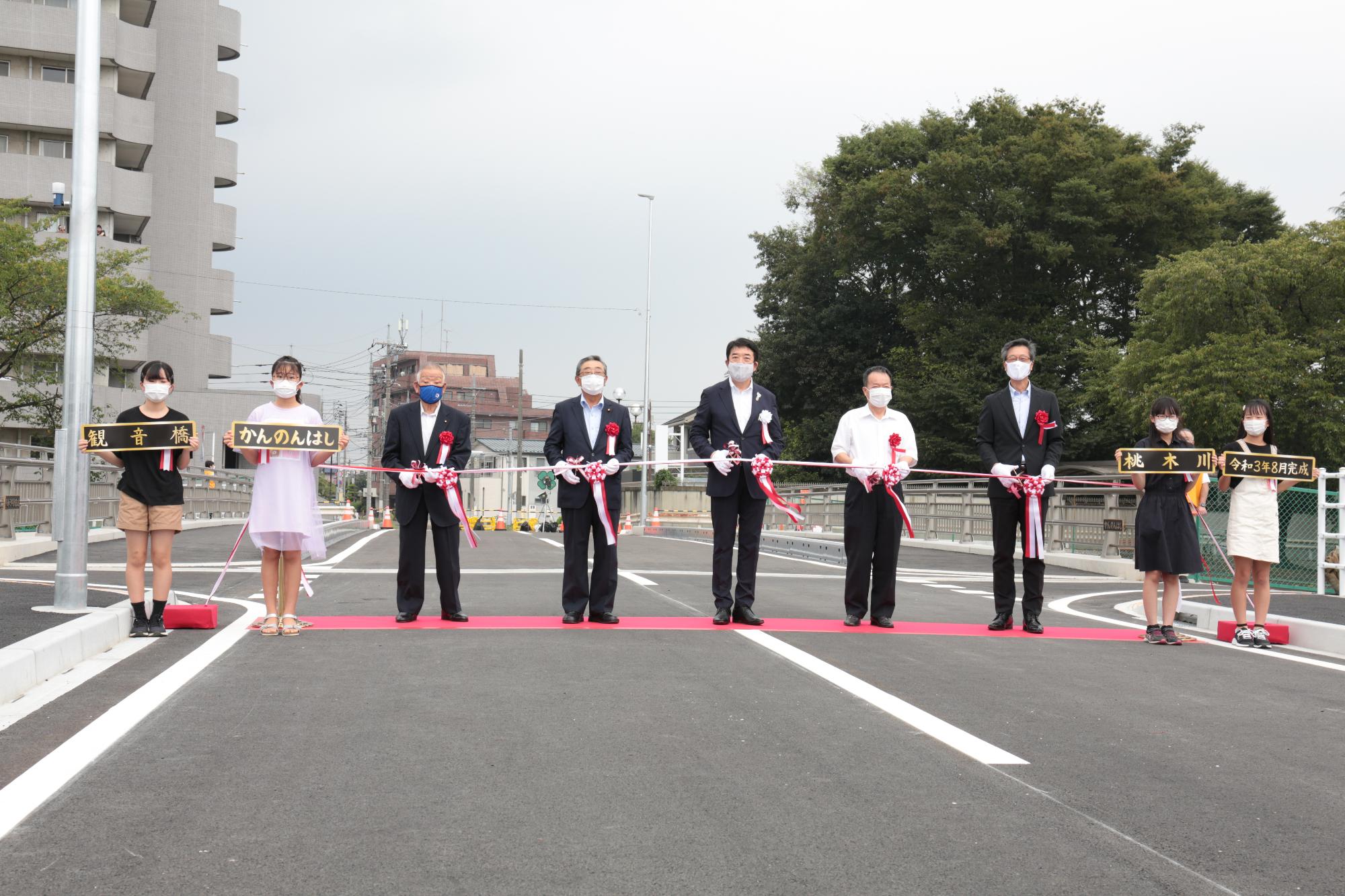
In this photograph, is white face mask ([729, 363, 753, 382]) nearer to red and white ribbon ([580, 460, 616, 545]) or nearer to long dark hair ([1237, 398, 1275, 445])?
red and white ribbon ([580, 460, 616, 545])

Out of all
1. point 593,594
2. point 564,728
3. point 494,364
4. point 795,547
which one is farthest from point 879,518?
point 494,364

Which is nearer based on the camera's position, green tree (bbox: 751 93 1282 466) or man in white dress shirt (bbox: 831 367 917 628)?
man in white dress shirt (bbox: 831 367 917 628)

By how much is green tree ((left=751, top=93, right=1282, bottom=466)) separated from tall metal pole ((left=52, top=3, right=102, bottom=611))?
33.7 metres

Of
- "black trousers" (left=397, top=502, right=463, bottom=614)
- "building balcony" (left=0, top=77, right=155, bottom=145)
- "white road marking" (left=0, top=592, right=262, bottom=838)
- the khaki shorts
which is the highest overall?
"building balcony" (left=0, top=77, right=155, bottom=145)

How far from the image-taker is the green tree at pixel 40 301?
1246 inches

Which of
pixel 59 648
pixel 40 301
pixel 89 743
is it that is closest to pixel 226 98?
pixel 40 301

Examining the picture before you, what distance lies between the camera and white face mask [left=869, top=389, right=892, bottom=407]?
884cm

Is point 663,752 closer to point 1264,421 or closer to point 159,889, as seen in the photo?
point 159,889

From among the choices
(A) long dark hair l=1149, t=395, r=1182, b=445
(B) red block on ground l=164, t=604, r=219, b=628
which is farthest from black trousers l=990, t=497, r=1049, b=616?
(B) red block on ground l=164, t=604, r=219, b=628

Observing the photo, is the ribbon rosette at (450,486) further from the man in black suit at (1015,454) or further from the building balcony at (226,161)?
the building balcony at (226,161)

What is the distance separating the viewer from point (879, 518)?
8922 millimetres

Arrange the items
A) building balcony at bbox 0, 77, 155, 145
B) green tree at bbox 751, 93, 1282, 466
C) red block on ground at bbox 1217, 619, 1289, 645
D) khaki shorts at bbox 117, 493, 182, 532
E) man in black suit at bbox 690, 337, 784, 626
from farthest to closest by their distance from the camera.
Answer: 1. building balcony at bbox 0, 77, 155, 145
2. green tree at bbox 751, 93, 1282, 466
3. red block on ground at bbox 1217, 619, 1289, 645
4. man in black suit at bbox 690, 337, 784, 626
5. khaki shorts at bbox 117, 493, 182, 532

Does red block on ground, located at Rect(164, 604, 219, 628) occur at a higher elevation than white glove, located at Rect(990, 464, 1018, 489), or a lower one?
lower

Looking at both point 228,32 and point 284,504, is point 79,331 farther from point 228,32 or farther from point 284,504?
point 228,32
